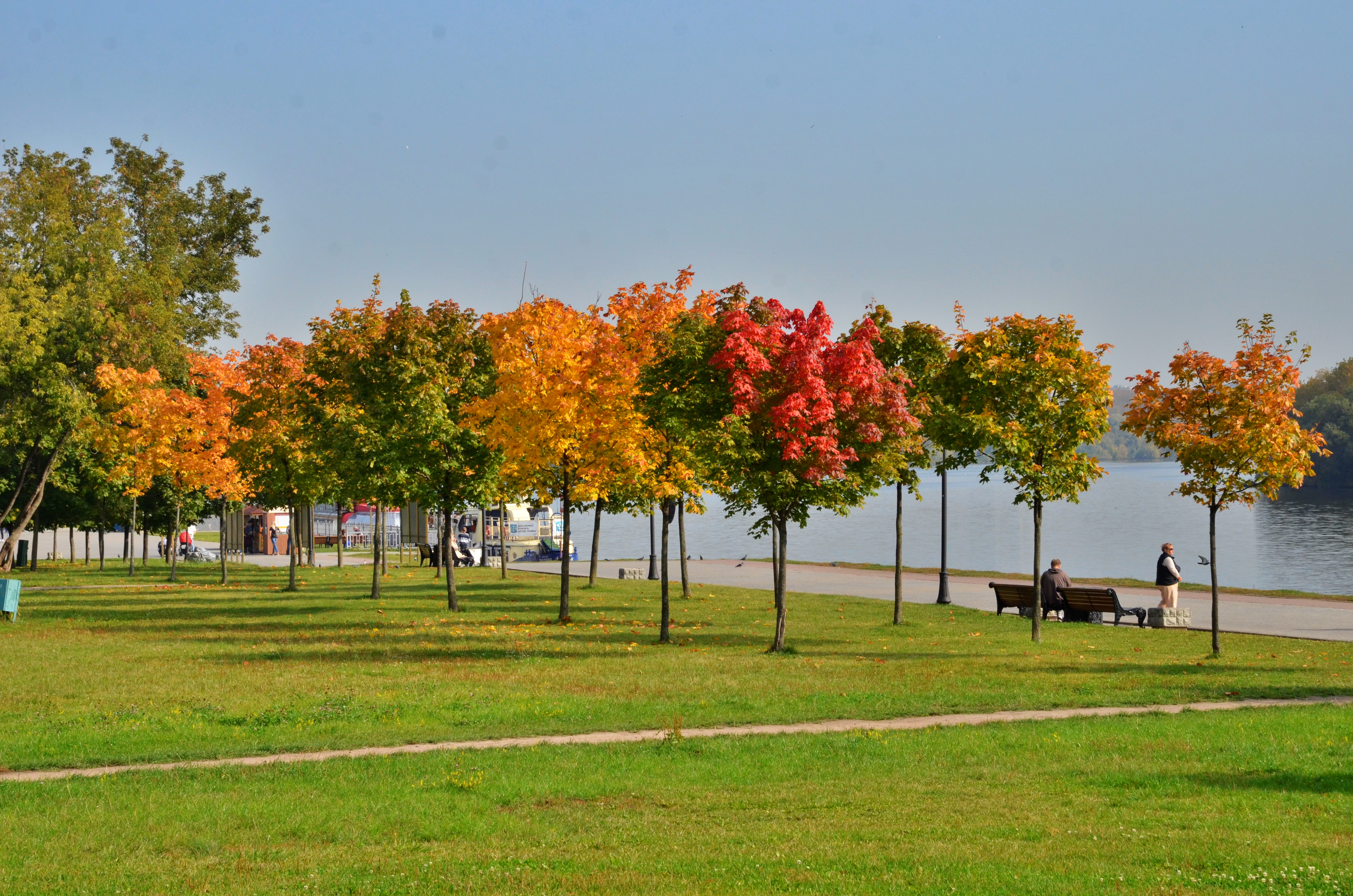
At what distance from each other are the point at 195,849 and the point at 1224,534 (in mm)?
84035

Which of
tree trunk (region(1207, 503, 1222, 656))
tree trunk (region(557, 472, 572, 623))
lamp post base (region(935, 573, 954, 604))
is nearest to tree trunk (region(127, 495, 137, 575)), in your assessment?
tree trunk (region(557, 472, 572, 623))

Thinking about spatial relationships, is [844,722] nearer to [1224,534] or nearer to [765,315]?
[765,315]

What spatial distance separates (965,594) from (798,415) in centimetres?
1740

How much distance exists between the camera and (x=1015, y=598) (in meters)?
27.8

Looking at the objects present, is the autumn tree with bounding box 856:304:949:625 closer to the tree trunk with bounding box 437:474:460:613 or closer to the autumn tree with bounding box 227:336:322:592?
the tree trunk with bounding box 437:474:460:613

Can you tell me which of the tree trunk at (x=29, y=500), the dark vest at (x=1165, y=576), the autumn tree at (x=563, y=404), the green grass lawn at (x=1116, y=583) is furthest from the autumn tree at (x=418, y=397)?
the tree trunk at (x=29, y=500)

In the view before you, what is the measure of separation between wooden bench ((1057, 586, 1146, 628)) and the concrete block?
0.46 feet

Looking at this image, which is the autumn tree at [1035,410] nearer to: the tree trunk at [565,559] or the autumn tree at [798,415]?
the autumn tree at [798,415]

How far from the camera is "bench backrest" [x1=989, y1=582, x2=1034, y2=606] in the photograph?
90.0 ft

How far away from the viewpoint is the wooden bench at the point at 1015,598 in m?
27.4

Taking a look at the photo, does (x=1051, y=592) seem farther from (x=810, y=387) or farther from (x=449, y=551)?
(x=449, y=551)

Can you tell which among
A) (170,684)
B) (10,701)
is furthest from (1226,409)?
(10,701)

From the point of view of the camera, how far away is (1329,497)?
475 feet

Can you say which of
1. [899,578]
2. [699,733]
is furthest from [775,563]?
[699,733]
